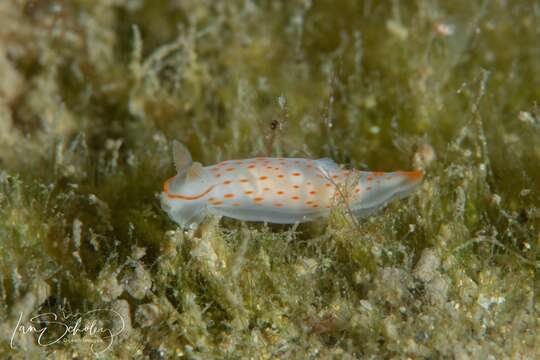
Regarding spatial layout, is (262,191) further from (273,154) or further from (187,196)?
(273,154)

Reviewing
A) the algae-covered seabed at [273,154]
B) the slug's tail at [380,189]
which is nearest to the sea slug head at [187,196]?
the algae-covered seabed at [273,154]

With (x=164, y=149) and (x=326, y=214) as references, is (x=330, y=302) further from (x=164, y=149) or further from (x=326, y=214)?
(x=164, y=149)

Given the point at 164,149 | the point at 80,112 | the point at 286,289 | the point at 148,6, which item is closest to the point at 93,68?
the point at 80,112

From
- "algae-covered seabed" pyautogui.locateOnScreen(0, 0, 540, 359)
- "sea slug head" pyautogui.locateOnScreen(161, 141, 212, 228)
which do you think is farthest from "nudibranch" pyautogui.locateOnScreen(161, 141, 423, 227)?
"algae-covered seabed" pyautogui.locateOnScreen(0, 0, 540, 359)

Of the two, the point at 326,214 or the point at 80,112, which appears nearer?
the point at 326,214

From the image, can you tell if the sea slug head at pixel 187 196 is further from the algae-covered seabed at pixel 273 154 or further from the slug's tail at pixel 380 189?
Result: the slug's tail at pixel 380 189

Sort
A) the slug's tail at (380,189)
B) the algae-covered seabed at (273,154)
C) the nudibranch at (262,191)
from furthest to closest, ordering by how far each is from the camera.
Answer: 1. the slug's tail at (380,189)
2. the nudibranch at (262,191)
3. the algae-covered seabed at (273,154)

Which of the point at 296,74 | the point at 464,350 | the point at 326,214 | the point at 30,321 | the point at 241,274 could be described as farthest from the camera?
the point at 296,74
